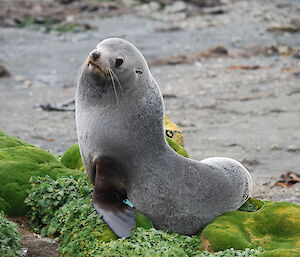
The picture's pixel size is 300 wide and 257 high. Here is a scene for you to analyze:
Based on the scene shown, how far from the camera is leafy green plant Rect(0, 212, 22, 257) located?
5.39 metres

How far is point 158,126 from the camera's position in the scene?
643 centimetres

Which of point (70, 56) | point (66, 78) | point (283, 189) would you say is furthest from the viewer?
point (70, 56)

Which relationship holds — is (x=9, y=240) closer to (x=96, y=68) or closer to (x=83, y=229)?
(x=83, y=229)

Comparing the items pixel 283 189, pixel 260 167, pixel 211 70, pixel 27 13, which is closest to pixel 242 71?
pixel 211 70

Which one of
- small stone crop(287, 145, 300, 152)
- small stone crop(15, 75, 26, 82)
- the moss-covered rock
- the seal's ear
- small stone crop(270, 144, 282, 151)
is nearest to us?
the seal's ear

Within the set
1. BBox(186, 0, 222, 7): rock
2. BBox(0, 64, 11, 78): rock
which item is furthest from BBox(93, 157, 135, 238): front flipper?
BBox(186, 0, 222, 7): rock

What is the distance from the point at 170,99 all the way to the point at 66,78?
3709 mm

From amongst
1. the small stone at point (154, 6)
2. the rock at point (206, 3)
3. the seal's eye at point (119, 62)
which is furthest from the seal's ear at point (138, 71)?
the rock at point (206, 3)

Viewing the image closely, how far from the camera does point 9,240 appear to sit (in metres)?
5.53

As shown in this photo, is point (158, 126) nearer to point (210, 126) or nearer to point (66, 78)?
point (210, 126)

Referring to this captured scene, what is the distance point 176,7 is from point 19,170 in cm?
2515

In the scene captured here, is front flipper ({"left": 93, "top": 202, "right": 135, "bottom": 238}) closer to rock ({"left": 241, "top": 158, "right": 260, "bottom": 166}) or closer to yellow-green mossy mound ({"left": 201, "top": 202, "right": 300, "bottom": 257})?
yellow-green mossy mound ({"left": 201, "top": 202, "right": 300, "bottom": 257})

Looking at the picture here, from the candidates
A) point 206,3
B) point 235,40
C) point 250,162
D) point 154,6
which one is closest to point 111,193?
point 250,162

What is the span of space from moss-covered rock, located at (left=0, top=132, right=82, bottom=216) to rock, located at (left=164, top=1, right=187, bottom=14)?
23874 millimetres
